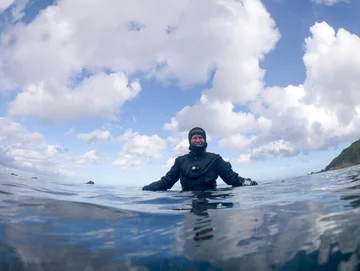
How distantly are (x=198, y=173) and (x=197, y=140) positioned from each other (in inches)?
67.3

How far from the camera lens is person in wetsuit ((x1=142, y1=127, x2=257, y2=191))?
11.2 m

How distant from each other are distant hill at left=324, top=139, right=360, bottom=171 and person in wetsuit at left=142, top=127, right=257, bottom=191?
7711 cm

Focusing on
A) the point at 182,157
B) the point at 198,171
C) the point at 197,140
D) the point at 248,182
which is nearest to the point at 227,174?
the point at 248,182

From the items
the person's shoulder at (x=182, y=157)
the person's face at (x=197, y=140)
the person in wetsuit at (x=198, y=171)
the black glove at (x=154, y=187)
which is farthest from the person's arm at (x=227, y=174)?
the black glove at (x=154, y=187)

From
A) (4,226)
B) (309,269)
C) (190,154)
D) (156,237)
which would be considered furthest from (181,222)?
(190,154)

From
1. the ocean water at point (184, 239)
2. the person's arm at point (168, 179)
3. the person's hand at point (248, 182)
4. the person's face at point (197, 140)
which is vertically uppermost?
the person's face at point (197, 140)

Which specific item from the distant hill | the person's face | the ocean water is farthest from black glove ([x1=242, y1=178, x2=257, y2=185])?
the distant hill

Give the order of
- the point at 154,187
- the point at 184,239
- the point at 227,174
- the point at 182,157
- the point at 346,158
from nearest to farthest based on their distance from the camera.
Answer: the point at 184,239 < the point at 227,174 < the point at 154,187 < the point at 182,157 < the point at 346,158

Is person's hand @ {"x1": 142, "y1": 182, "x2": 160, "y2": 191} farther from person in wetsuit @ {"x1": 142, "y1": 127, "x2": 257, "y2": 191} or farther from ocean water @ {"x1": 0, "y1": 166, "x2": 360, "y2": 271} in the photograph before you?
ocean water @ {"x1": 0, "y1": 166, "x2": 360, "y2": 271}

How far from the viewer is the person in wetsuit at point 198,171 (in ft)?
36.7

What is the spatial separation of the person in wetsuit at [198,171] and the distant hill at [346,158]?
77107 mm

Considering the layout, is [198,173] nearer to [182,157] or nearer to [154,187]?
[182,157]

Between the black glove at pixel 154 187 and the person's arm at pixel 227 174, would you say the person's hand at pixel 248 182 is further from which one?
the black glove at pixel 154 187

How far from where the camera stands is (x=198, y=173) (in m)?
11.2
